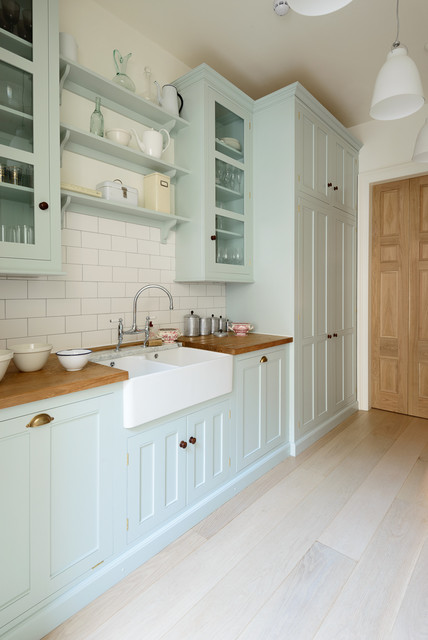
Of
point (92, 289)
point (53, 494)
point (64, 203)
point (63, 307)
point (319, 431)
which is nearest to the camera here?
point (53, 494)

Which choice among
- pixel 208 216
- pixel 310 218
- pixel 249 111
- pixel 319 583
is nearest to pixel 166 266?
pixel 208 216

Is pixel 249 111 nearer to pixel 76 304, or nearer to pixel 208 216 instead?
pixel 208 216

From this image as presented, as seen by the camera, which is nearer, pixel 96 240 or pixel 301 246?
pixel 96 240

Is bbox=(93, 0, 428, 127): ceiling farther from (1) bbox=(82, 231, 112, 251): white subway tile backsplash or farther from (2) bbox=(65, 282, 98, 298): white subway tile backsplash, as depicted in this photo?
(2) bbox=(65, 282, 98, 298): white subway tile backsplash

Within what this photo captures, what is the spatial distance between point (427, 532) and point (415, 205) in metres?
2.92

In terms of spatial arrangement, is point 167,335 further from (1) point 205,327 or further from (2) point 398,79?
(2) point 398,79

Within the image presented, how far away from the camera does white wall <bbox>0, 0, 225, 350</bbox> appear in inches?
74.0

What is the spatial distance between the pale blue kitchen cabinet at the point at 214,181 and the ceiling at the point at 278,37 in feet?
0.93

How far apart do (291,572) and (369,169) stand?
3.59 metres

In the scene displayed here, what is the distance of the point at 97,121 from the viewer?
2020 mm

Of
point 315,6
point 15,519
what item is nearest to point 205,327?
point 15,519

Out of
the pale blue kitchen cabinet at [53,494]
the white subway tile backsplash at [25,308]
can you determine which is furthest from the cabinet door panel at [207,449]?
the white subway tile backsplash at [25,308]

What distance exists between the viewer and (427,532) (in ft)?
6.16

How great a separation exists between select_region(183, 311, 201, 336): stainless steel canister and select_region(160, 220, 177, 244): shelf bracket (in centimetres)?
60
